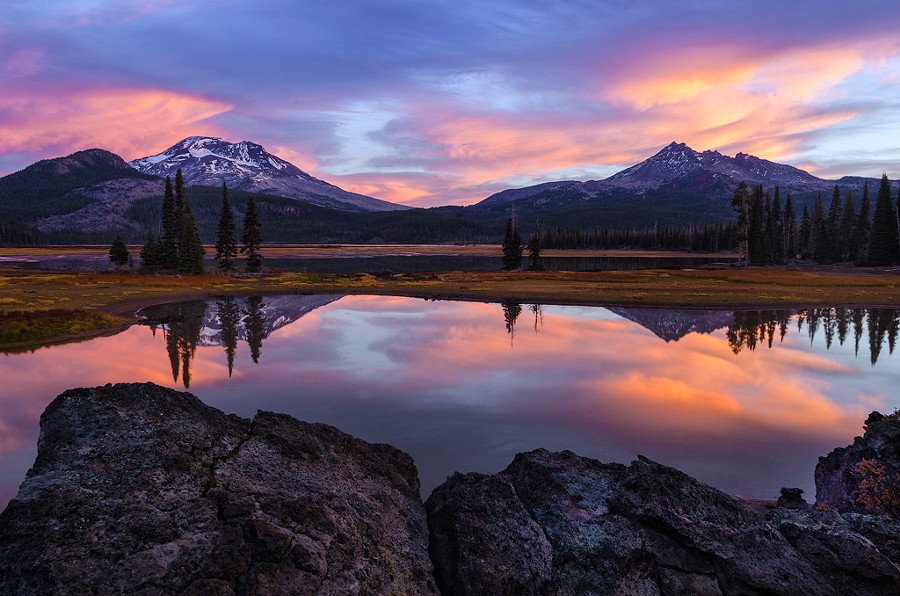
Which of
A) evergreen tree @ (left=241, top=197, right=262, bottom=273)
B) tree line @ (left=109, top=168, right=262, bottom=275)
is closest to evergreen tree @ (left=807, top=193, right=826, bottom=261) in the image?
evergreen tree @ (left=241, top=197, right=262, bottom=273)

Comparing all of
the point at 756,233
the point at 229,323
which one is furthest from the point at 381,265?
the point at 229,323

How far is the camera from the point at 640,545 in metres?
7.14

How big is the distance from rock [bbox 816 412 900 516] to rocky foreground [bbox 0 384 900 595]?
1734 mm

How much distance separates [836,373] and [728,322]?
1647 cm

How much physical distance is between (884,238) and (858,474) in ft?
354

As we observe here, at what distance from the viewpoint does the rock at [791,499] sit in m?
10.9

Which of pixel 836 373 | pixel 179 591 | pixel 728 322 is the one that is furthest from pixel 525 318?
pixel 179 591

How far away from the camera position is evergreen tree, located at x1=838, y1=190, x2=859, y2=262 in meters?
109

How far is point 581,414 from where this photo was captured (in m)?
17.5

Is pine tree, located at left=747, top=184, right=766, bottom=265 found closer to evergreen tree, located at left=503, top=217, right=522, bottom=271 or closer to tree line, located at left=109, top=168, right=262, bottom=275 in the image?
evergreen tree, located at left=503, top=217, right=522, bottom=271

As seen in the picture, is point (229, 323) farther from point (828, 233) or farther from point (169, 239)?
point (828, 233)

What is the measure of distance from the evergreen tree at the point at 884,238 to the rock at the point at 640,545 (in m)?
110

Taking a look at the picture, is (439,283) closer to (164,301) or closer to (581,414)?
(164,301)

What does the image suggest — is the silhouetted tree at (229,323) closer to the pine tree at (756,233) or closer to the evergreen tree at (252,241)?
the evergreen tree at (252,241)
